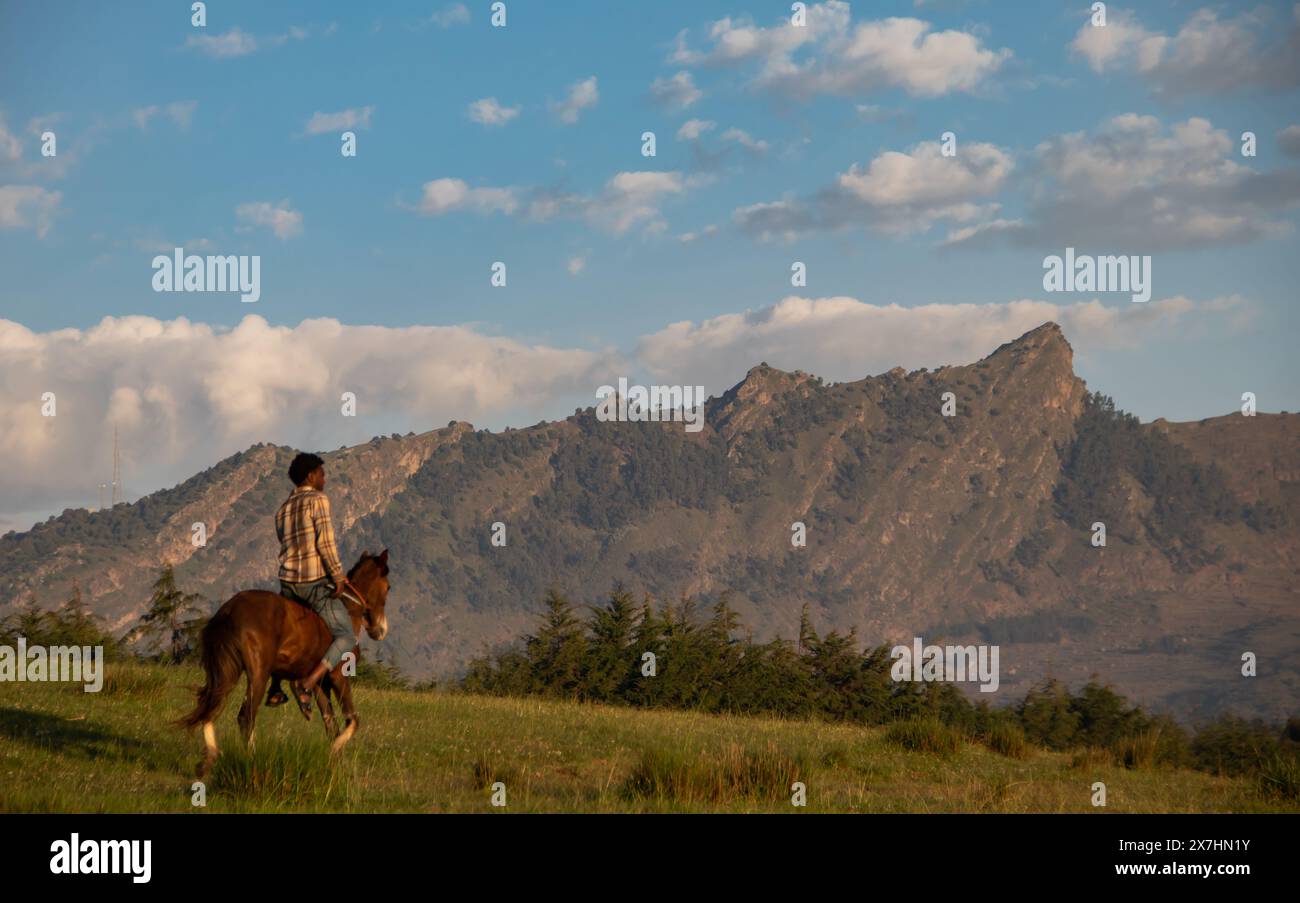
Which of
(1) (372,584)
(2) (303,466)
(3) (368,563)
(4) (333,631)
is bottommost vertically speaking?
(4) (333,631)

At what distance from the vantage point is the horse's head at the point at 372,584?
14.2 meters

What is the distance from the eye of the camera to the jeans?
44.3 ft

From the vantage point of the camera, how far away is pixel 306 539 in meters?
13.4

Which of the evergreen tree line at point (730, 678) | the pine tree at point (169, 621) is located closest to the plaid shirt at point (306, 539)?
the evergreen tree line at point (730, 678)

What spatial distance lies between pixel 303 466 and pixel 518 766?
4.25 meters

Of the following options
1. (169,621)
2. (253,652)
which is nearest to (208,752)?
(253,652)

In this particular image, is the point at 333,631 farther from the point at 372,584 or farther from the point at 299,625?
the point at 372,584

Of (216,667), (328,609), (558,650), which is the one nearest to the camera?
(216,667)

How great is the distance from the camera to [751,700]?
41031 mm

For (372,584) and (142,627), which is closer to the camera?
(372,584)

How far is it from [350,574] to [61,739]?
147 inches

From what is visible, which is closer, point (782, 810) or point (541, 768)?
point (782, 810)
